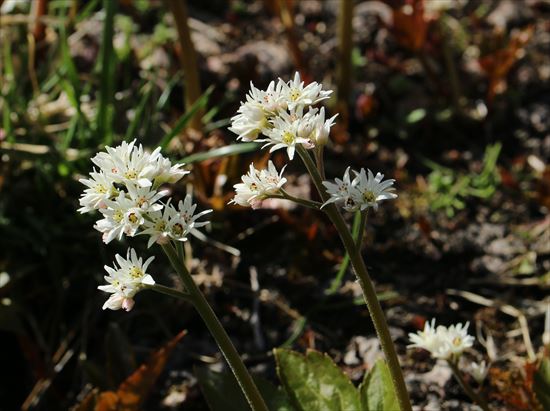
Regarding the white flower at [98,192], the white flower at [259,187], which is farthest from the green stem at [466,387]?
the white flower at [98,192]

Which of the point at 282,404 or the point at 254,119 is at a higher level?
the point at 254,119

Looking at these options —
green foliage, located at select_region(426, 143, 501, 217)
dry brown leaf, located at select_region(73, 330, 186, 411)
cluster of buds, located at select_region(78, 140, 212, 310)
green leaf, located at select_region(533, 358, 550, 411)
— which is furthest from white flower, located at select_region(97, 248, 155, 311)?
green foliage, located at select_region(426, 143, 501, 217)

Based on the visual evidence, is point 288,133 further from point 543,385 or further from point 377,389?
point 543,385

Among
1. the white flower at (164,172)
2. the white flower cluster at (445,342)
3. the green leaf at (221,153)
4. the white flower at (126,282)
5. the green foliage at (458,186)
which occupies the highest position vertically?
the white flower at (164,172)

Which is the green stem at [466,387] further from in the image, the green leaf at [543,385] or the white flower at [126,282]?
the white flower at [126,282]

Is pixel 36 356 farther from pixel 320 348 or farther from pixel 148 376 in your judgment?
pixel 320 348

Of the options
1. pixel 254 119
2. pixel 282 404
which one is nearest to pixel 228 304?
pixel 282 404
